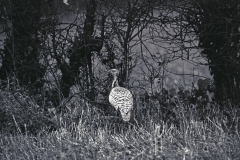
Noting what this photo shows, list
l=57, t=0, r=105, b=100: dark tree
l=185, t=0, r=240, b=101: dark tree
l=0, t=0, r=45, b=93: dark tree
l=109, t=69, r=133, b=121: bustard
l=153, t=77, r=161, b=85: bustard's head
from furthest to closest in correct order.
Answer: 1. l=0, t=0, r=45, b=93: dark tree
2. l=57, t=0, r=105, b=100: dark tree
3. l=153, t=77, r=161, b=85: bustard's head
4. l=185, t=0, r=240, b=101: dark tree
5. l=109, t=69, r=133, b=121: bustard

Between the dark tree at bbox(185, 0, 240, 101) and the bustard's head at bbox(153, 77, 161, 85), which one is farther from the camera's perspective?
the bustard's head at bbox(153, 77, 161, 85)

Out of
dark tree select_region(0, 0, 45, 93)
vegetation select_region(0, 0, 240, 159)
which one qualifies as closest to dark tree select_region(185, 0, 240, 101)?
vegetation select_region(0, 0, 240, 159)

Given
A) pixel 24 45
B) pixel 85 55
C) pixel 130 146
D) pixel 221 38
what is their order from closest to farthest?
pixel 130 146 → pixel 221 38 → pixel 85 55 → pixel 24 45

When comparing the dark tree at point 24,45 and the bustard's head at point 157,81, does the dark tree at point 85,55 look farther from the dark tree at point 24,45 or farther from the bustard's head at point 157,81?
the bustard's head at point 157,81

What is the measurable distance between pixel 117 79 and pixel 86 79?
2.23 ft

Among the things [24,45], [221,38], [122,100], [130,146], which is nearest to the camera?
[130,146]

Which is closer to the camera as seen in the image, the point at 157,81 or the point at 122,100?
the point at 122,100

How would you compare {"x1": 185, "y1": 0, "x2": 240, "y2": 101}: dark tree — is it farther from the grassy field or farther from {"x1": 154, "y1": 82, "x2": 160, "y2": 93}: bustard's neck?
the grassy field

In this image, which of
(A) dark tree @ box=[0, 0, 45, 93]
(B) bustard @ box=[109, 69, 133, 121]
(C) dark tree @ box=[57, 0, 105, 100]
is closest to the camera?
(B) bustard @ box=[109, 69, 133, 121]

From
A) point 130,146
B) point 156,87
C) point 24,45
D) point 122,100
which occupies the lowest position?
point 130,146

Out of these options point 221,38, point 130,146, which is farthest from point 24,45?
point 130,146

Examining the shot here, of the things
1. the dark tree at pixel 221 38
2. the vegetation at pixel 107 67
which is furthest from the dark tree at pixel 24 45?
the dark tree at pixel 221 38

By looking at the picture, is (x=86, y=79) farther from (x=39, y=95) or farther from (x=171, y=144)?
(x=171, y=144)

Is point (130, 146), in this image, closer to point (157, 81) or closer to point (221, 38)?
point (157, 81)
